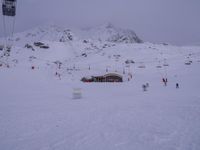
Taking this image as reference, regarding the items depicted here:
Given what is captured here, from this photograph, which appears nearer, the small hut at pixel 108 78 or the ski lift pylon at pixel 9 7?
the ski lift pylon at pixel 9 7

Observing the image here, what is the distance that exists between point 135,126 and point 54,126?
3.73 m

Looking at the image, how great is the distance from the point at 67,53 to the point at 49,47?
12106 mm

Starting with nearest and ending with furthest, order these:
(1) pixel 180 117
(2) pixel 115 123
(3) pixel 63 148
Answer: (3) pixel 63 148 < (2) pixel 115 123 < (1) pixel 180 117

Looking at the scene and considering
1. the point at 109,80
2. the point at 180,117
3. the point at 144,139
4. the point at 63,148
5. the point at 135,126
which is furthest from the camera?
the point at 109,80

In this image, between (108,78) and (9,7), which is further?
(108,78)

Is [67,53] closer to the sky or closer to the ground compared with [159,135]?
closer to the sky

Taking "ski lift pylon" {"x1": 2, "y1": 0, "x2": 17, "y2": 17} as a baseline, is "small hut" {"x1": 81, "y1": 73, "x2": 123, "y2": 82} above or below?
below

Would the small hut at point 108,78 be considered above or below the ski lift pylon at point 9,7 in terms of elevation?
below

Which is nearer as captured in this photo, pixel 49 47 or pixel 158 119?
pixel 158 119

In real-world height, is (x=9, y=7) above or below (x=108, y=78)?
above

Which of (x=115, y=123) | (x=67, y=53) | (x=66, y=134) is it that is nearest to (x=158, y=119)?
(x=115, y=123)

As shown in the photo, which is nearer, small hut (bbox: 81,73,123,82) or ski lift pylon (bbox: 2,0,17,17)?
ski lift pylon (bbox: 2,0,17,17)

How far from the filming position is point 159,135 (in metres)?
7.83

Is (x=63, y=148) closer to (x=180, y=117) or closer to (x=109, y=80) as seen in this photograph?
(x=180, y=117)
